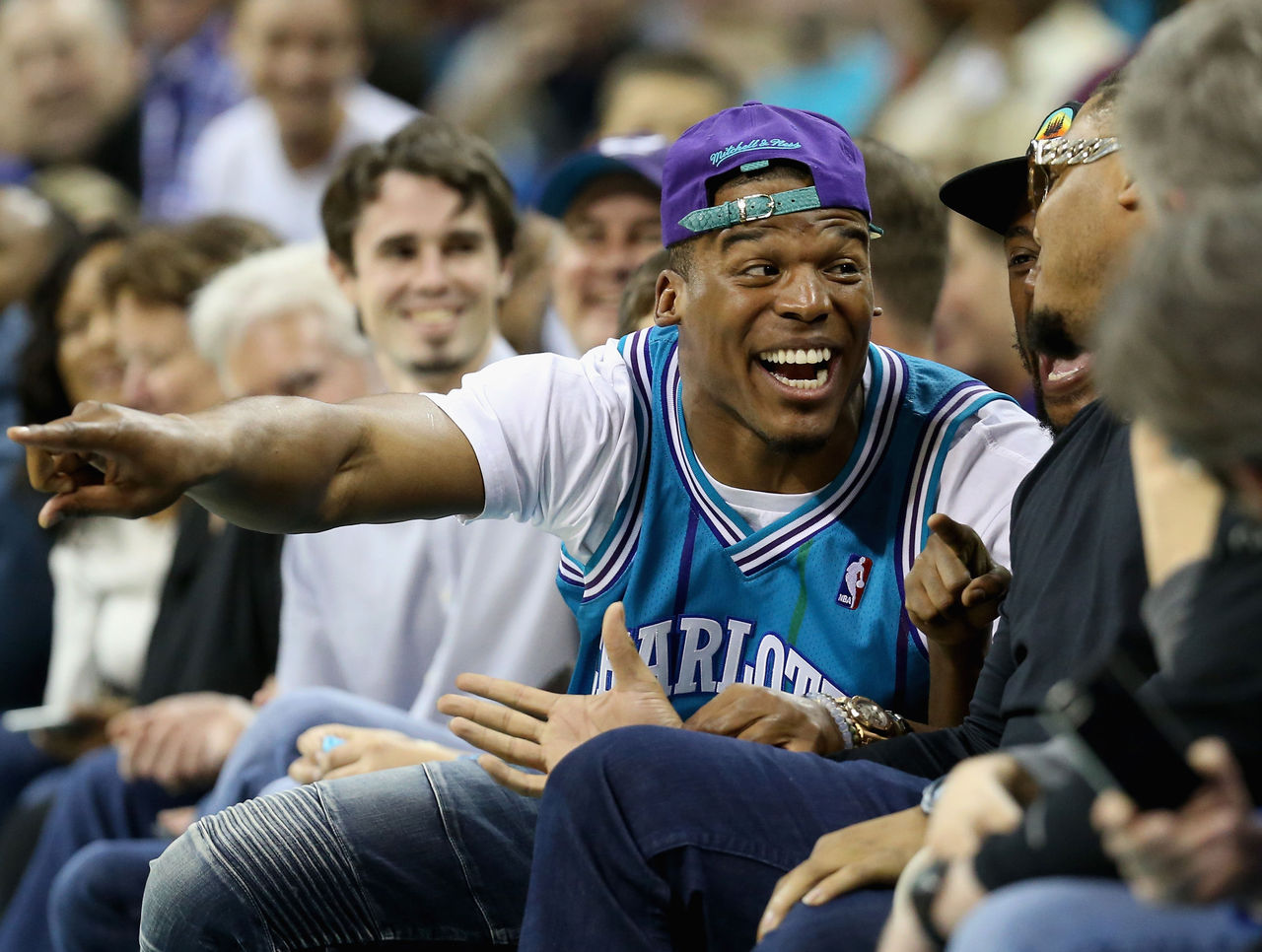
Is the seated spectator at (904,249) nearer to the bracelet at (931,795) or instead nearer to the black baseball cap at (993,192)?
the black baseball cap at (993,192)

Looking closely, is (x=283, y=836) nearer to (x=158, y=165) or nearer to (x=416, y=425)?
(x=416, y=425)

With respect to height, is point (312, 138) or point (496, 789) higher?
point (312, 138)

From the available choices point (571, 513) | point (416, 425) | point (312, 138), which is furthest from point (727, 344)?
point (312, 138)

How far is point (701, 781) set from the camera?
1.94 m

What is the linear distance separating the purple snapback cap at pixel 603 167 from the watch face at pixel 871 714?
6.29 ft

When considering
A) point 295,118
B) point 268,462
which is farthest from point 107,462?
point 295,118

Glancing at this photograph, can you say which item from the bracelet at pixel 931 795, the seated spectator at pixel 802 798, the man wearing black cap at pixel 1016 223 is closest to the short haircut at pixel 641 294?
the man wearing black cap at pixel 1016 223

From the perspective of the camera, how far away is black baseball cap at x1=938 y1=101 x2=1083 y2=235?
2.76 meters

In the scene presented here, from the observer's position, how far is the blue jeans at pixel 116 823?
10.1 ft

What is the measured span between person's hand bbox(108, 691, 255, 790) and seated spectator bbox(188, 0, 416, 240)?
8.04 ft

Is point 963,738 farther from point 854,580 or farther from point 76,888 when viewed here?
point 76,888

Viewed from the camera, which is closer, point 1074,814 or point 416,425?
point 1074,814

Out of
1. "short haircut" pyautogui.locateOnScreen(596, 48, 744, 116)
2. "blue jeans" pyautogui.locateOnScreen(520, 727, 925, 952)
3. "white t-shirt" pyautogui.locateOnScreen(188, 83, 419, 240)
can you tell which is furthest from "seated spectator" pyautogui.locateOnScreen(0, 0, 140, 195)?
"blue jeans" pyautogui.locateOnScreen(520, 727, 925, 952)

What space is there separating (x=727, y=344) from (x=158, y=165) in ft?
15.9
